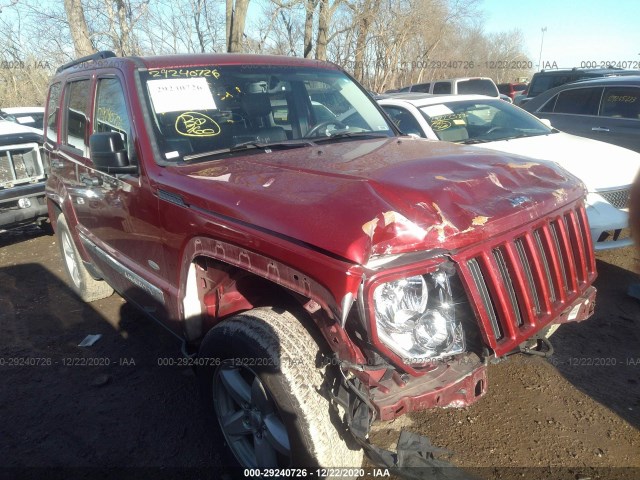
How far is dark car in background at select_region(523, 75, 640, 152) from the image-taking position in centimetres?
688

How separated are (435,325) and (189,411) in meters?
1.95

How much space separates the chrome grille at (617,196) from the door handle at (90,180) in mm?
4434

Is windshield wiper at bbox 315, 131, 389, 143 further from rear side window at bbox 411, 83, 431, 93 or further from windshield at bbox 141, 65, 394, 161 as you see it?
rear side window at bbox 411, 83, 431, 93

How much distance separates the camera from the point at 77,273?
4836 millimetres

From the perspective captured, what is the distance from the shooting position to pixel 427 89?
52.1 ft

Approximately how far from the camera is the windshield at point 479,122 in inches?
230

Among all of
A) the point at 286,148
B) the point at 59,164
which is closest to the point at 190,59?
the point at 286,148

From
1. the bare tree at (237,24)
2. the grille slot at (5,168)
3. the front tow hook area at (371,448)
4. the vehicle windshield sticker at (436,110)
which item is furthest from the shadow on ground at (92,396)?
the bare tree at (237,24)

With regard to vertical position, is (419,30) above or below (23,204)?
above

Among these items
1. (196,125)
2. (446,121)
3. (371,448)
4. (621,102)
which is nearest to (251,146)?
(196,125)

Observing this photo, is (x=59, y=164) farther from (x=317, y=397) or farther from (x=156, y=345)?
(x=317, y=397)

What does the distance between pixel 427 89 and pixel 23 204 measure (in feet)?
43.1

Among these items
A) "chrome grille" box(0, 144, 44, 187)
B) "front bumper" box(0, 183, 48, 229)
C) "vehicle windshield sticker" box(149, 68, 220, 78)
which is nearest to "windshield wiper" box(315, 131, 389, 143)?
"vehicle windshield sticker" box(149, 68, 220, 78)

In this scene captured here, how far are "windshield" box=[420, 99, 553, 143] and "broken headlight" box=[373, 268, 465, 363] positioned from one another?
4160 mm
